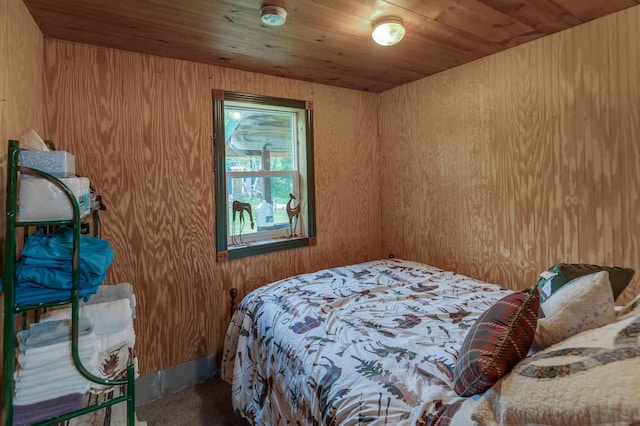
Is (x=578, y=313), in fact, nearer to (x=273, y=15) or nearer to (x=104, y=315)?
(x=104, y=315)

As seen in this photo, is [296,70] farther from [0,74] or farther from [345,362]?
[345,362]

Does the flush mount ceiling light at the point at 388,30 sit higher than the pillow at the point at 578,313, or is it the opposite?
the flush mount ceiling light at the point at 388,30

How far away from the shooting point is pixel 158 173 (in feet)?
7.72

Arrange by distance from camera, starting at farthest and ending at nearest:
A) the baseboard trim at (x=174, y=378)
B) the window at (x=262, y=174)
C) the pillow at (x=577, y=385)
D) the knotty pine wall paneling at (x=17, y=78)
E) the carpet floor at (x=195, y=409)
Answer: the window at (x=262, y=174), the baseboard trim at (x=174, y=378), the carpet floor at (x=195, y=409), the knotty pine wall paneling at (x=17, y=78), the pillow at (x=577, y=385)

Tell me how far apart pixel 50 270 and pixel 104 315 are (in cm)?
31

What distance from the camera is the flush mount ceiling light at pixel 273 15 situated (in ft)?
5.73

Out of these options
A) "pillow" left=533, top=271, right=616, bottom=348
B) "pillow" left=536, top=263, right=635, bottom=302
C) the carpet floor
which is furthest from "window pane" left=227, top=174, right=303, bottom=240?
"pillow" left=533, top=271, right=616, bottom=348

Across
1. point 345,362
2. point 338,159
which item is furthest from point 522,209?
point 345,362

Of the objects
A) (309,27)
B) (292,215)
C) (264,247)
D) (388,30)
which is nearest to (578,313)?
(388,30)

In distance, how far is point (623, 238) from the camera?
1.99 meters

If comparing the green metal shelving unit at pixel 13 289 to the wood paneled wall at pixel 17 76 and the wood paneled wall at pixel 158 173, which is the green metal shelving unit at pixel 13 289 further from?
the wood paneled wall at pixel 158 173

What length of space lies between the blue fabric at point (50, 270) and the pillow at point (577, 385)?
1.31 meters

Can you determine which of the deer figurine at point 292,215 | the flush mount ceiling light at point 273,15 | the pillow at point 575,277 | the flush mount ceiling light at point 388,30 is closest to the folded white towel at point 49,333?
the flush mount ceiling light at point 273,15

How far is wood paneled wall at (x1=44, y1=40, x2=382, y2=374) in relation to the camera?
6.95ft
